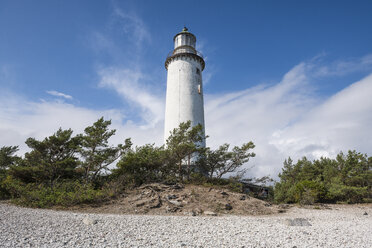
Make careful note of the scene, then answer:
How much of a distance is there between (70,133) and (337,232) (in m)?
15.3

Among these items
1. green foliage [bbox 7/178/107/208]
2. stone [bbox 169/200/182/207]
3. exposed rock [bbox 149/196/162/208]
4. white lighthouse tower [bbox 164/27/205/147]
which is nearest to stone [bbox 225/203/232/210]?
stone [bbox 169/200/182/207]

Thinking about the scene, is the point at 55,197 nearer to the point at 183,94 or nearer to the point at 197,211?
the point at 197,211

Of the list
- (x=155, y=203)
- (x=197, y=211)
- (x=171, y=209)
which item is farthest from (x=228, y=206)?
(x=155, y=203)

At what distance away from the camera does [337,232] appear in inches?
299

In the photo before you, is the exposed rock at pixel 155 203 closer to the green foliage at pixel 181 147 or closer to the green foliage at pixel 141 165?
the green foliage at pixel 141 165

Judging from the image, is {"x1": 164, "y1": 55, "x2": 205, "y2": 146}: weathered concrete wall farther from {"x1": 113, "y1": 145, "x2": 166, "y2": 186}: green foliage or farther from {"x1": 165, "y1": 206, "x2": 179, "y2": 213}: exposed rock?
{"x1": 165, "y1": 206, "x2": 179, "y2": 213}: exposed rock

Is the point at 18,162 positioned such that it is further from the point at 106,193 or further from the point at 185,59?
the point at 185,59

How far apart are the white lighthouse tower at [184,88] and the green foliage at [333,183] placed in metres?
8.49

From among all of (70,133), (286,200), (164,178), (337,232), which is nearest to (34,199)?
(70,133)

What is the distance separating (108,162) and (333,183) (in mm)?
18056

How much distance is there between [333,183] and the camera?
60.0 ft

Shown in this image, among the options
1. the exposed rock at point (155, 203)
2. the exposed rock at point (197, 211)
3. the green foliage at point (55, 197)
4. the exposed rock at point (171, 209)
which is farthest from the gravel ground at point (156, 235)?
the green foliage at point (55, 197)

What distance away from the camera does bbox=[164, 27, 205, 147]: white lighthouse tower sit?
1898 centimetres

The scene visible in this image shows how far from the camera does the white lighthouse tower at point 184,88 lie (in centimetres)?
1898
